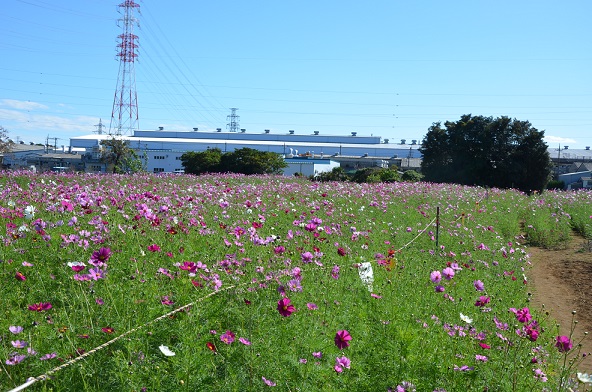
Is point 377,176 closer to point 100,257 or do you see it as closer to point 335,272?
point 335,272

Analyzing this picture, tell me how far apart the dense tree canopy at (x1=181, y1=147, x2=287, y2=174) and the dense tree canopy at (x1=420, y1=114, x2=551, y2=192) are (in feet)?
32.8

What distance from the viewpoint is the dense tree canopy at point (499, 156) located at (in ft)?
103

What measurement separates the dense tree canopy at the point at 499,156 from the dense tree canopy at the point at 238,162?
9987mm

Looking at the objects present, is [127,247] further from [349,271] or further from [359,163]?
[359,163]

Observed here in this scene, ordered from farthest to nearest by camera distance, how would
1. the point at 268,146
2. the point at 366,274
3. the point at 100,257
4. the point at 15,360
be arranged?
the point at 268,146 → the point at 366,274 → the point at 100,257 → the point at 15,360

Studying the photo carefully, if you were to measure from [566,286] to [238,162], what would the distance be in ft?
Answer: 84.3

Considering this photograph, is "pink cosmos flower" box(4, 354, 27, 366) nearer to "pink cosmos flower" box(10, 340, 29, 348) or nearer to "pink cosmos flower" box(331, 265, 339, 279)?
"pink cosmos flower" box(10, 340, 29, 348)

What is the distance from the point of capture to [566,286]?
755cm

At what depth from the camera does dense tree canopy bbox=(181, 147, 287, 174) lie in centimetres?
3181

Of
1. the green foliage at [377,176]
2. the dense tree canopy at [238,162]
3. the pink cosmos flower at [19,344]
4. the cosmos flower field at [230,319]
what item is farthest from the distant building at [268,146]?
the pink cosmos flower at [19,344]

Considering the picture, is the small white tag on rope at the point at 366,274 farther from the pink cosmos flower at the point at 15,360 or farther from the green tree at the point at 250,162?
the green tree at the point at 250,162

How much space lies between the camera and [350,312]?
12.4ft

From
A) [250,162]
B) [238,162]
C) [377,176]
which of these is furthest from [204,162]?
[377,176]

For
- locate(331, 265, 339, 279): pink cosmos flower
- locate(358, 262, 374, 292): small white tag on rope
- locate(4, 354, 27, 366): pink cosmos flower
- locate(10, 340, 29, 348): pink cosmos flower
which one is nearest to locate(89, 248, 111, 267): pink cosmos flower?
locate(10, 340, 29, 348): pink cosmos flower
